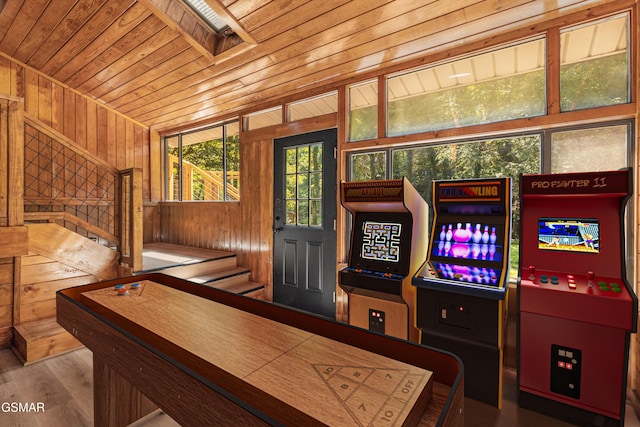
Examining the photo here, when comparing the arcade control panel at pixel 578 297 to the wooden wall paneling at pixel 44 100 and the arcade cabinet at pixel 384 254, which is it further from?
the wooden wall paneling at pixel 44 100

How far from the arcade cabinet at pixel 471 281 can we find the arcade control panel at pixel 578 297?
0.18m

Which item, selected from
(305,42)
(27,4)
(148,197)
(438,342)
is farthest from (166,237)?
(438,342)

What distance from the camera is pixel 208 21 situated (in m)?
3.50

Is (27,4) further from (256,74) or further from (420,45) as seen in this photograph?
(420,45)

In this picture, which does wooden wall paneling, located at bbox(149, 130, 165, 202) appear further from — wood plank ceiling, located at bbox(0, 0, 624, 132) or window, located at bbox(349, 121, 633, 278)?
window, located at bbox(349, 121, 633, 278)

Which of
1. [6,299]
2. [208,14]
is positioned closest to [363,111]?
[208,14]

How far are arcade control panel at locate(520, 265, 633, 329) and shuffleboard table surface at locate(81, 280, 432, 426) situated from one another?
154cm

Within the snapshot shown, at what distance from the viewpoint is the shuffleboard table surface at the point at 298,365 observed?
2.45ft

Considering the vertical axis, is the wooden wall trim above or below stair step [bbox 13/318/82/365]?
above

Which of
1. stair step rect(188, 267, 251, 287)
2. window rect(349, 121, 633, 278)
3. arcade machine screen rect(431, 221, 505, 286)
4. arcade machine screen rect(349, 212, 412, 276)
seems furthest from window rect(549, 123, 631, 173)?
stair step rect(188, 267, 251, 287)

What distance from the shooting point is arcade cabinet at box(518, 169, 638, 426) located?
186 centimetres

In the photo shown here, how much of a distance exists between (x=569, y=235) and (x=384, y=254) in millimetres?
1233

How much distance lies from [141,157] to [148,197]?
77 centimetres

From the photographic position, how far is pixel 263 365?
94 cm
